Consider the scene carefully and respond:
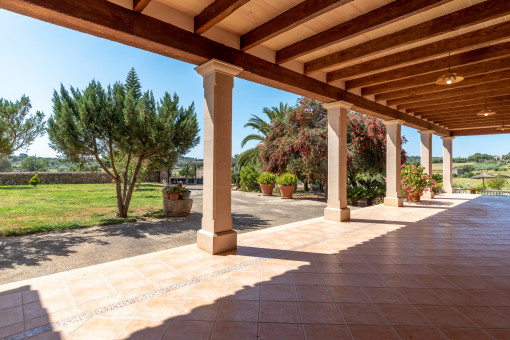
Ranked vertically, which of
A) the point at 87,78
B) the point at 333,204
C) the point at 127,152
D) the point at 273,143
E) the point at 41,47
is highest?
the point at 41,47

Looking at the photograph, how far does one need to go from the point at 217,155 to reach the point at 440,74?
212 inches

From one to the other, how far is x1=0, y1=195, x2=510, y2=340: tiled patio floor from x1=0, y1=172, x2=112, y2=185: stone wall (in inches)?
807

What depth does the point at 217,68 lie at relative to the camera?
12.5 ft

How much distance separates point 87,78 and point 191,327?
7490 mm

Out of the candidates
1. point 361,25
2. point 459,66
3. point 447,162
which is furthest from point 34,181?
point 447,162

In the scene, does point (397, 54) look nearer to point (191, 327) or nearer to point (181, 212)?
point (191, 327)

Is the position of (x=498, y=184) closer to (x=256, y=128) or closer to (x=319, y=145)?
(x=319, y=145)

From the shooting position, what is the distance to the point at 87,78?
6934 millimetres

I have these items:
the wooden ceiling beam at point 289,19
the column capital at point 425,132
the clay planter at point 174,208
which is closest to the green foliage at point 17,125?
the clay planter at point 174,208

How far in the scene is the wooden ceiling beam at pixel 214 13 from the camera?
290cm

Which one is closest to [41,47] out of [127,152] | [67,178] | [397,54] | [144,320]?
[127,152]

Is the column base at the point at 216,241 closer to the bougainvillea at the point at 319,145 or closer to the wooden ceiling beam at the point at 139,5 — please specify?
the wooden ceiling beam at the point at 139,5

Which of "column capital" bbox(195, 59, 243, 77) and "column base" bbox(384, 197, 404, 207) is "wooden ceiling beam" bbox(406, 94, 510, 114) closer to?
"column base" bbox(384, 197, 404, 207)

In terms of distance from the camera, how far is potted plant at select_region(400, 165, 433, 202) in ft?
32.4
